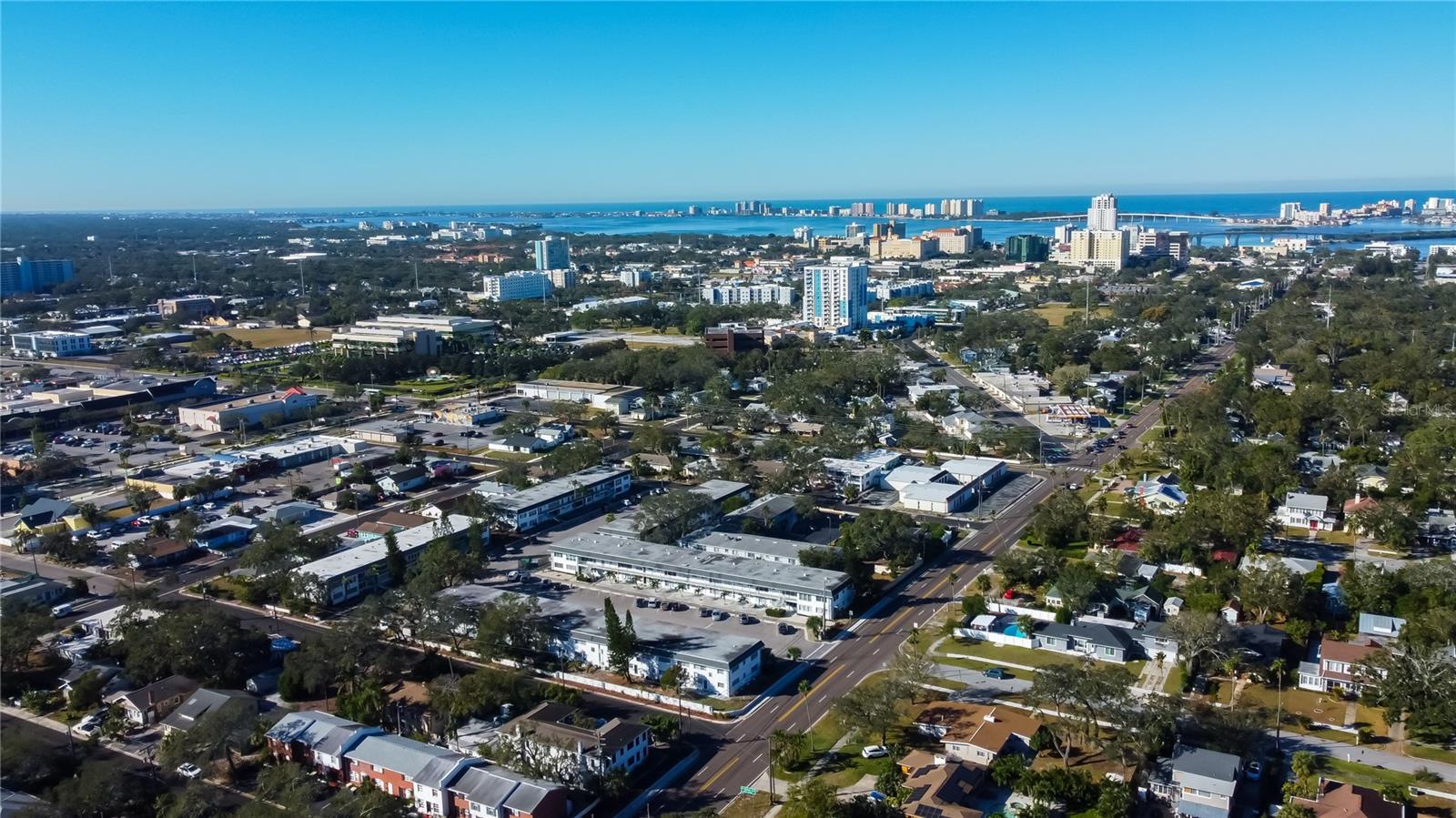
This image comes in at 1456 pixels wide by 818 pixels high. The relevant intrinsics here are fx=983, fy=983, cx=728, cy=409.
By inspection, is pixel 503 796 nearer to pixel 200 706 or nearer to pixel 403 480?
pixel 200 706

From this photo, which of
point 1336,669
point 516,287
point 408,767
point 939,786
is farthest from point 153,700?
point 516,287

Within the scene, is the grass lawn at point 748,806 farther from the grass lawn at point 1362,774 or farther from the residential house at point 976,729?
the grass lawn at point 1362,774

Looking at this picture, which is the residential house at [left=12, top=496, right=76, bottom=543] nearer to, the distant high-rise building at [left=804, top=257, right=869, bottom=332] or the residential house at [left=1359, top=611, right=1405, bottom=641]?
the residential house at [left=1359, top=611, right=1405, bottom=641]

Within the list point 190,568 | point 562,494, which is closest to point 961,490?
point 562,494

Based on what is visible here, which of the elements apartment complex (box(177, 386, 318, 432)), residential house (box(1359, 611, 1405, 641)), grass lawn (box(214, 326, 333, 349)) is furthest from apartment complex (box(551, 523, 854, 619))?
grass lawn (box(214, 326, 333, 349))

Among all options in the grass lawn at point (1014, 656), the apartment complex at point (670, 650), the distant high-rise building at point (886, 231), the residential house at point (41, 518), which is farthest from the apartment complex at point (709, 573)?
the distant high-rise building at point (886, 231)

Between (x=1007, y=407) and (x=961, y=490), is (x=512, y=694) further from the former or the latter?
(x=1007, y=407)
